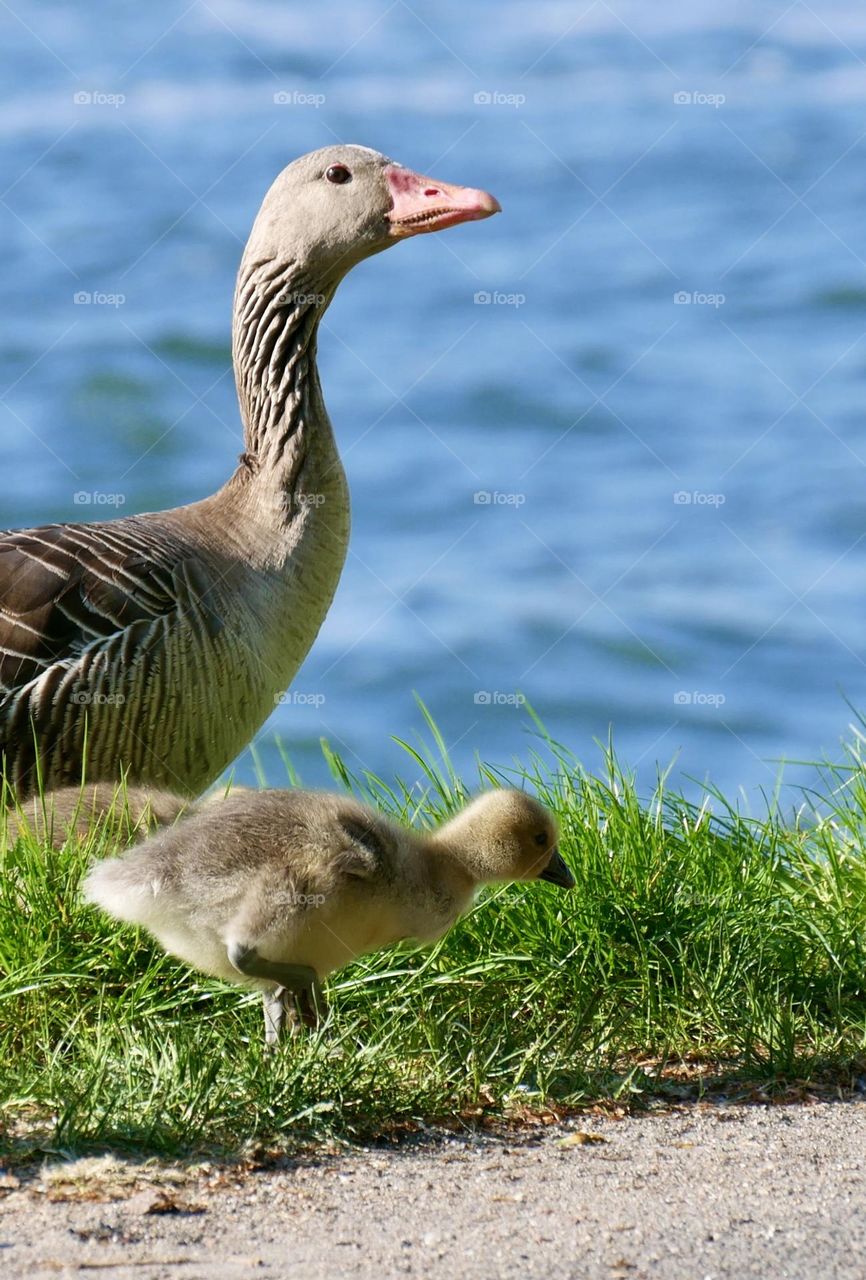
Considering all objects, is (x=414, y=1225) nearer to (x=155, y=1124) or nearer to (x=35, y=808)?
(x=155, y=1124)

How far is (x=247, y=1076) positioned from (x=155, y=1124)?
0.29 meters

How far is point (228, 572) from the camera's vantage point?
21.3 ft

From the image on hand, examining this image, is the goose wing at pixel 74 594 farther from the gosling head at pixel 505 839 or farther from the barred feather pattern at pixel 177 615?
the gosling head at pixel 505 839

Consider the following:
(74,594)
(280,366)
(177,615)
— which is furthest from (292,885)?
→ (280,366)

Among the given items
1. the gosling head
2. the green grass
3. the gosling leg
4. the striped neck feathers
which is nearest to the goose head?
the striped neck feathers

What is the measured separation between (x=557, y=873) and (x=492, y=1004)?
0.44 metres

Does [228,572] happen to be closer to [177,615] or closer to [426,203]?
[177,615]

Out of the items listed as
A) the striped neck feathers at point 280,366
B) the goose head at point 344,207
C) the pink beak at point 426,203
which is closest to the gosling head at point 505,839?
the striped neck feathers at point 280,366

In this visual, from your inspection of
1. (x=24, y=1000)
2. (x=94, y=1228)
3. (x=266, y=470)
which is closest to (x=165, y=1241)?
(x=94, y=1228)

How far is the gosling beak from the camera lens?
5016mm

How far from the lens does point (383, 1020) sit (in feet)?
16.3

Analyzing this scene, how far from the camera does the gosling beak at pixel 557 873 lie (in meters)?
5.02

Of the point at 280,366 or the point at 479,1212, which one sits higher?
the point at 280,366

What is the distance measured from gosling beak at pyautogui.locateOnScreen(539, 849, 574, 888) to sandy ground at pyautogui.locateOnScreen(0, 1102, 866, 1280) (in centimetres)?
82
